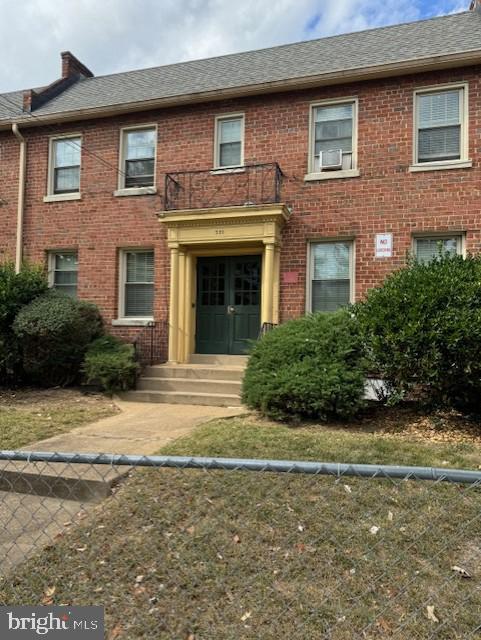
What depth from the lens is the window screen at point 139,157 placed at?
11.3m

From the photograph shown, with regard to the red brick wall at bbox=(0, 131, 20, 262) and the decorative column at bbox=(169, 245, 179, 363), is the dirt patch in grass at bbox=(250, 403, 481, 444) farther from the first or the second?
the red brick wall at bbox=(0, 131, 20, 262)

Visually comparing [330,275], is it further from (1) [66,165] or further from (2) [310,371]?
(1) [66,165]

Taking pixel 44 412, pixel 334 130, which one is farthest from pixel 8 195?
pixel 334 130

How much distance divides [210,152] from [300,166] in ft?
6.74

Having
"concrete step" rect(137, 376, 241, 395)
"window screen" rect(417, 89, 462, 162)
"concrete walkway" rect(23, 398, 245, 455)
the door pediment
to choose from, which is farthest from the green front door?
"window screen" rect(417, 89, 462, 162)

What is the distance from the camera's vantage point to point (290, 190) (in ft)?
33.0

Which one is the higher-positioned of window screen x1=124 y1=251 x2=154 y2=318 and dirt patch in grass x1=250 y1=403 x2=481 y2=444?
window screen x1=124 y1=251 x2=154 y2=318

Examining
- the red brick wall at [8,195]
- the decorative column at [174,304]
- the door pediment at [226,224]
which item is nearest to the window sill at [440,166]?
the door pediment at [226,224]

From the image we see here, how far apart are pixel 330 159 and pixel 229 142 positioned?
2.31m

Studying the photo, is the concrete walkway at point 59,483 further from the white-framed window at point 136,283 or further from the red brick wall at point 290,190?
the white-framed window at point 136,283

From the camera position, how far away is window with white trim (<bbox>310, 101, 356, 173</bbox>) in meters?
9.87

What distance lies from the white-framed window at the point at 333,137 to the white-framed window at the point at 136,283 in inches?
165

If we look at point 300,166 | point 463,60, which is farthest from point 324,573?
point 463,60

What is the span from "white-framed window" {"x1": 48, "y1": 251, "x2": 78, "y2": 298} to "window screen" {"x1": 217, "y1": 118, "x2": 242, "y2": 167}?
4227 mm
